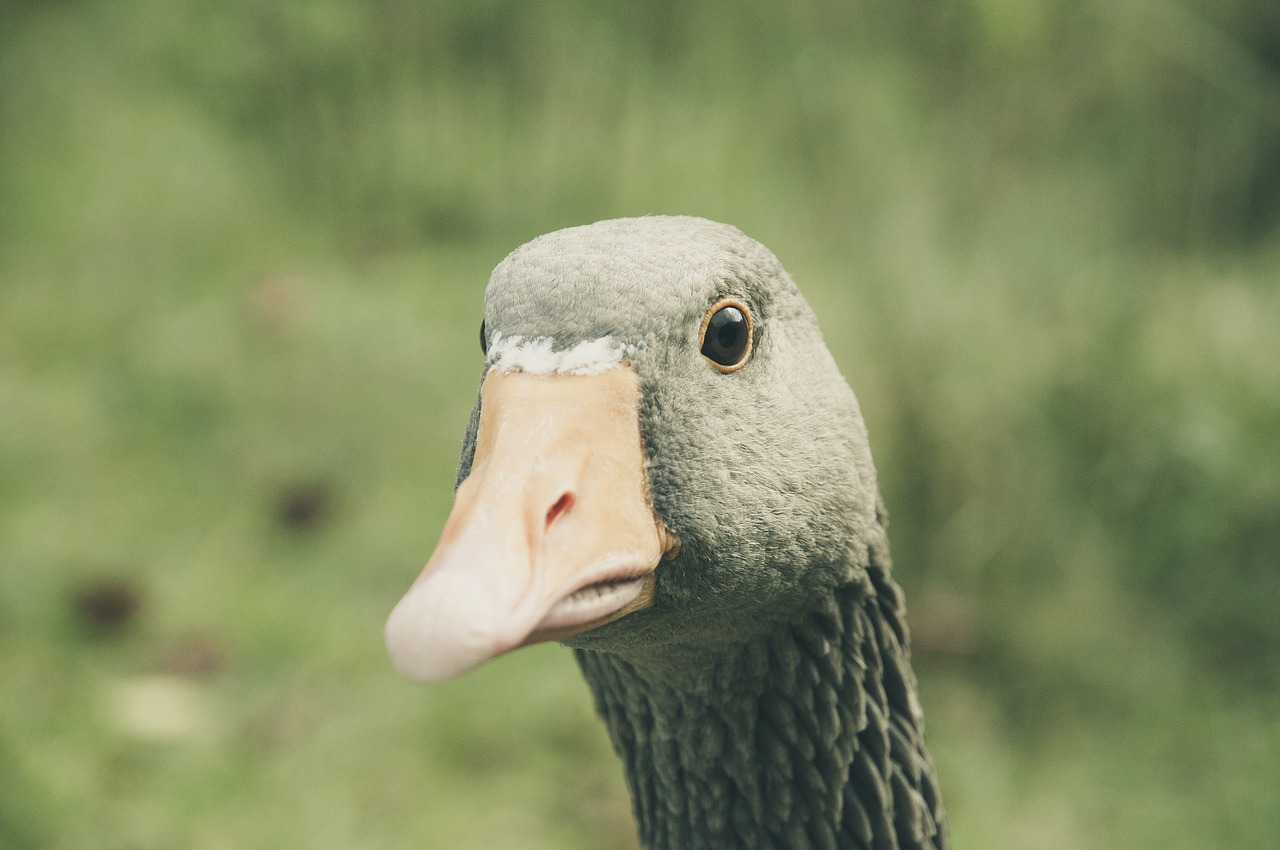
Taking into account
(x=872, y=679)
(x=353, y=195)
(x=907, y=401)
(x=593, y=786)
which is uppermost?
(x=353, y=195)

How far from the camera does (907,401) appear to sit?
3779mm

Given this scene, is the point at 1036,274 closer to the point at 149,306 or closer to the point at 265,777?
the point at 265,777

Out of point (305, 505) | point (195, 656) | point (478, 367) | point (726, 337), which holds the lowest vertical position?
point (195, 656)

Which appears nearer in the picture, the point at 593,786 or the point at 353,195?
the point at 593,786

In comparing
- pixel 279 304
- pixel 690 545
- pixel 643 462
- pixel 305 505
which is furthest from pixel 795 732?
pixel 279 304

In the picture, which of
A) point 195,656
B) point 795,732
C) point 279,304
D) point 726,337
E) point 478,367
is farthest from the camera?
point 279,304

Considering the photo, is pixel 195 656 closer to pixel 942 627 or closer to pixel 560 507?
pixel 942 627

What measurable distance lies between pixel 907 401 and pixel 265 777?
2.40 meters

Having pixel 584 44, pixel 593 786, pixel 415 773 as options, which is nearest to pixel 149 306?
pixel 584 44

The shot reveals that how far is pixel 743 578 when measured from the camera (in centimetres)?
156

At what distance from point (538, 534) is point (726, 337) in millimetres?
477

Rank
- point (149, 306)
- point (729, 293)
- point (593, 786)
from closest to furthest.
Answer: point (729, 293) → point (593, 786) → point (149, 306)

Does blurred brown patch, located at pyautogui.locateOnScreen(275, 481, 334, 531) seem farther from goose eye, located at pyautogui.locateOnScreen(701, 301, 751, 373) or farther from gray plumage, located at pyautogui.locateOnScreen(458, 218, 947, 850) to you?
goose eye, located at pyautogui.locateOnScreen(701, 301, 751, 373)

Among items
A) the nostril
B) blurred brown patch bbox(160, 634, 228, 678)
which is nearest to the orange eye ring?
the nostril
